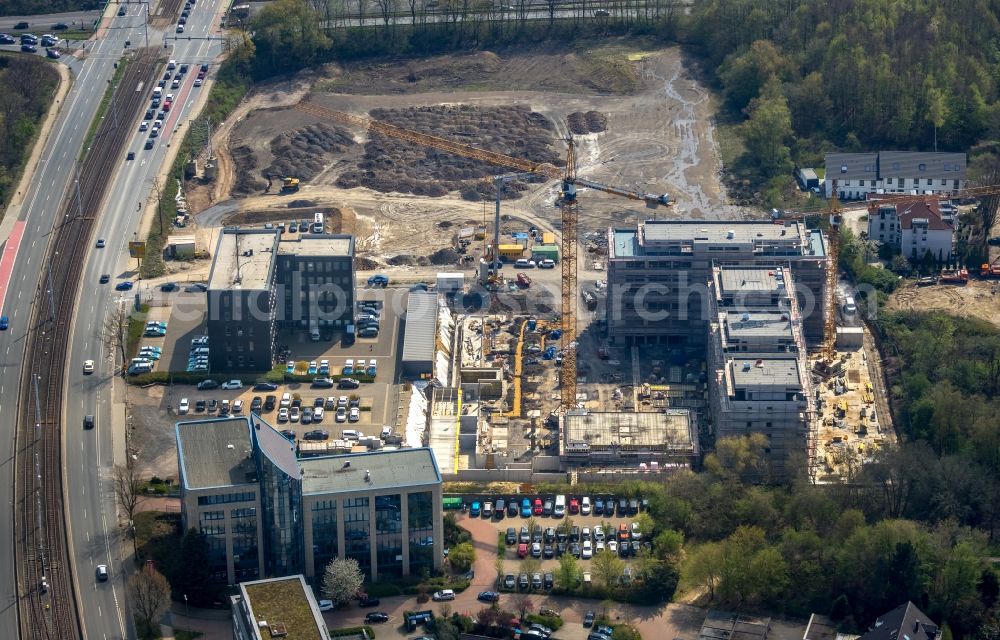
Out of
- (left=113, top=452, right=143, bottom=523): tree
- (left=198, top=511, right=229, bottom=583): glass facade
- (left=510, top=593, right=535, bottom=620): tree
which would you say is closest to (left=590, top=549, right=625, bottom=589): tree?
(left=510, top=593, right=535, bottom=620): tree

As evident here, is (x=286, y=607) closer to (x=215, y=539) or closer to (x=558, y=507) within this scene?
(x=215, y=539)

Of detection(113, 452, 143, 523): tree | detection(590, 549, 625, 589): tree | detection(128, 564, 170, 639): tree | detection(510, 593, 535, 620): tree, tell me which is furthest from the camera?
detection(113, 452, 143, 523): tree

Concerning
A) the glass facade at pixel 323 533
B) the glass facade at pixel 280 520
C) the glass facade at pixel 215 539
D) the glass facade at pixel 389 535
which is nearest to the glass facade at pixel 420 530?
the glass facade at pixel 389 535

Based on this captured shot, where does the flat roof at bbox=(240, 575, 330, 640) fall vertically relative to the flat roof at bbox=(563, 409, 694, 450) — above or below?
below

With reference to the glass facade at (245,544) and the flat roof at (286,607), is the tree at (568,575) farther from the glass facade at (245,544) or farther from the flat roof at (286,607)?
the glass facade at (245,544)

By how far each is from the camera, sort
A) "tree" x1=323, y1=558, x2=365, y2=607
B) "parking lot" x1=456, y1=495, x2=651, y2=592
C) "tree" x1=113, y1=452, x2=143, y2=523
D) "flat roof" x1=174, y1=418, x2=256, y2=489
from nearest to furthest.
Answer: "tree" x1=323, y1=558, x2=365, y2=607, "flat roof" x1=174, y1=418, x2=256, y2=489, "parking lot" x1=456, y1=495, x2=651, y2=592, "tree" x1=113, y1=452, x2=143, y2=523

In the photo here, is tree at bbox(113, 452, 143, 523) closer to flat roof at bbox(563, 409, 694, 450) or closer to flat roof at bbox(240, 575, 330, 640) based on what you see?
flat roof at bbox(240, 575, 330, 640)

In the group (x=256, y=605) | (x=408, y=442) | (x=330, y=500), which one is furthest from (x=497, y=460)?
(x=256, y=605)
